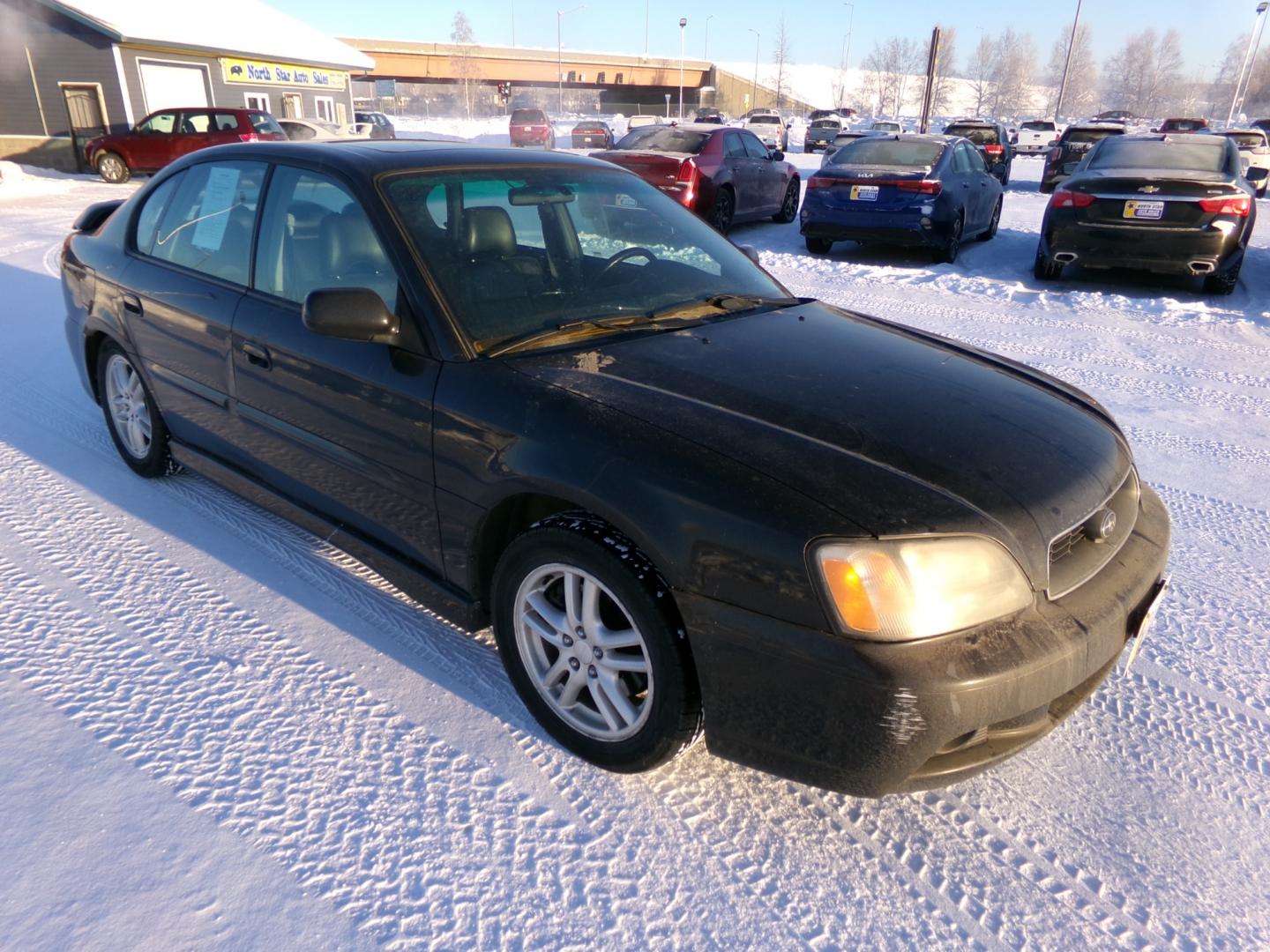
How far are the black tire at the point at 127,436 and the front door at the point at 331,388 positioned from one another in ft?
2.52

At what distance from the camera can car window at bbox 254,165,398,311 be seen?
2.78 metres

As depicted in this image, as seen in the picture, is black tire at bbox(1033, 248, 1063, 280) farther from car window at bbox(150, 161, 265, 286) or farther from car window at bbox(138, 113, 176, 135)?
car window at bbox(138, 113, 176, 135)

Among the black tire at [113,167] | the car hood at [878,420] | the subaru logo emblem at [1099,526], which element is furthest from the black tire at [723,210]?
the black tire at [113,167]

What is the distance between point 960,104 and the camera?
110 meters

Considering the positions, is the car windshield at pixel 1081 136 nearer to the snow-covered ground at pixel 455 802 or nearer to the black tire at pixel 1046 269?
the black tire at pixel 1046 269

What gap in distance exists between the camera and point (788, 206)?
1341 centimetres

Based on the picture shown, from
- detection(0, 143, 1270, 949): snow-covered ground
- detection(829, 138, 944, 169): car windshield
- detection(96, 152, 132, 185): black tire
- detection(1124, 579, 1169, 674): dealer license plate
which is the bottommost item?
detection(96, 152, 132, 185): black tire

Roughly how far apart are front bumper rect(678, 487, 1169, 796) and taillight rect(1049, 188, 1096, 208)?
7.33 meters

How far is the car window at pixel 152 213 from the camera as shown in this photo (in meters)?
3.80

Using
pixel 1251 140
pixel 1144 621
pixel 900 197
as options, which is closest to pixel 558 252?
pixel 1144 621

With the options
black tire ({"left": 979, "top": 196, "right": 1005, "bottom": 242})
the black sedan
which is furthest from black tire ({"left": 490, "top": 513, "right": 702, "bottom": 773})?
black tire ({"left": 979, "top": 196, "right": 1005, "bottom": 242})

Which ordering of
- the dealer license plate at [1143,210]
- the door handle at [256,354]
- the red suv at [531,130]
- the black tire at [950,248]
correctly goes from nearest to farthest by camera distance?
the door handle at [256,354] → the dealer license plate at [1143,210] → the black tire at [950,248] → the red suv at [531,130]

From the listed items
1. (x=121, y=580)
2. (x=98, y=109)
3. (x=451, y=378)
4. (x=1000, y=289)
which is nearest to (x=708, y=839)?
(x=451, y=378)

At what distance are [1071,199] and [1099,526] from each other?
723cm
